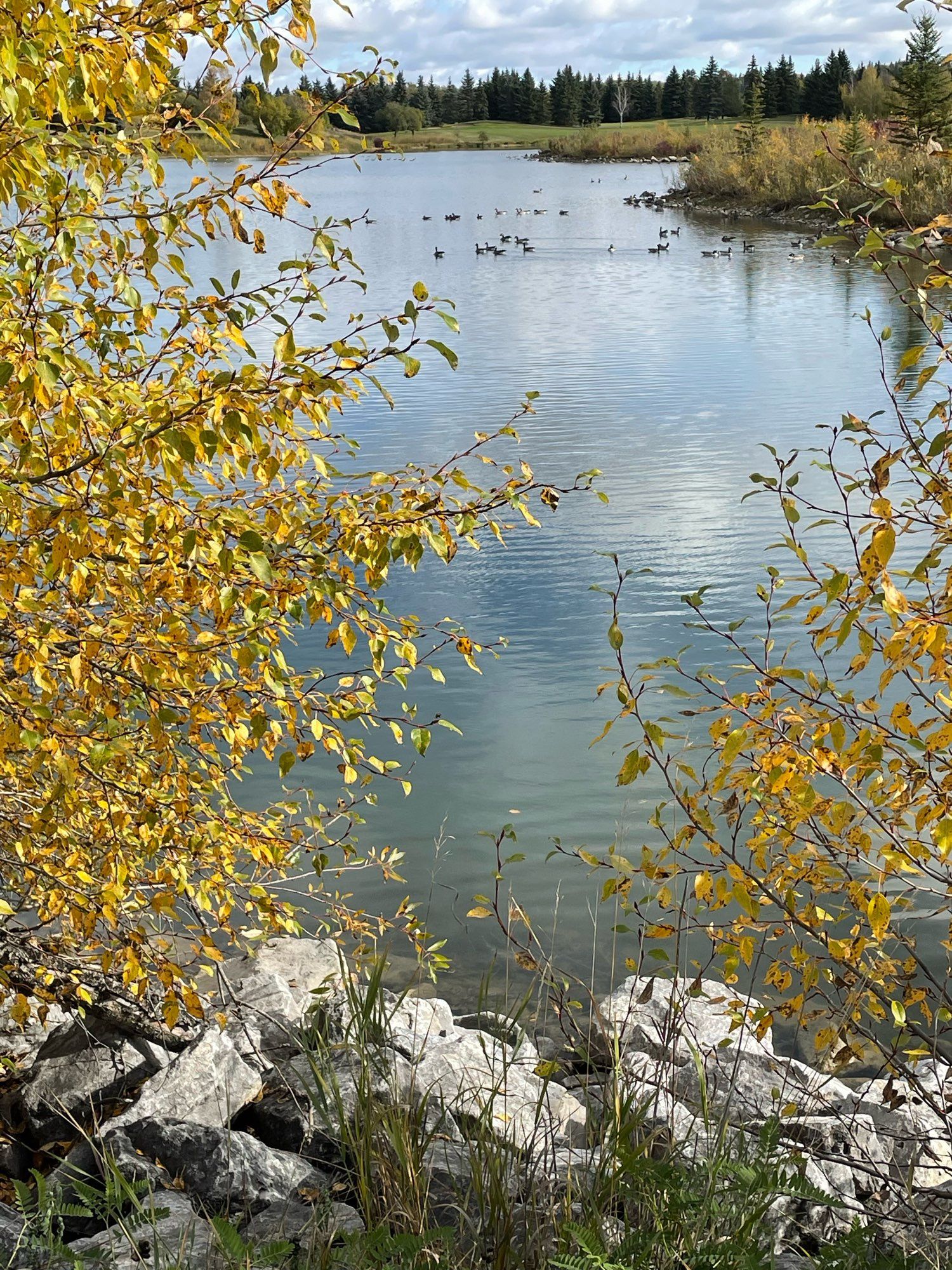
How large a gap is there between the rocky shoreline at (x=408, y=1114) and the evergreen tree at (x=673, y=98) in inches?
4725

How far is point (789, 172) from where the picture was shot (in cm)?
4428

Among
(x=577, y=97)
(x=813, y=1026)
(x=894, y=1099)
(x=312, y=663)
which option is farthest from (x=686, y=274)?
(x=577, y=97)

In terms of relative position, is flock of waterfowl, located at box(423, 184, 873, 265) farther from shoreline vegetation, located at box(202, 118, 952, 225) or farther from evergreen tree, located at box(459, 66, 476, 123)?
evergreen tree, located at box(459, 66, 476, 123)

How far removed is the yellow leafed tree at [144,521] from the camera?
2979 millimetres

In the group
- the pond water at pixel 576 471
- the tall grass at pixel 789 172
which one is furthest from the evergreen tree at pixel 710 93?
the pond water at pixel 576 471

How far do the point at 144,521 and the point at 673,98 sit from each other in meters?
124

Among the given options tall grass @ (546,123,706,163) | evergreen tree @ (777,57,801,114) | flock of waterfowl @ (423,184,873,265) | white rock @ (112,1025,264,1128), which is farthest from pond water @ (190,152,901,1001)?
evergreen tree @ (777,57,801,114)

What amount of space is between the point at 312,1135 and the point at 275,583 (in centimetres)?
186

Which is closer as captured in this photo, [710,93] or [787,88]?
[787,88]

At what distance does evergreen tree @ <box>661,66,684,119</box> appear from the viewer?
112312mm

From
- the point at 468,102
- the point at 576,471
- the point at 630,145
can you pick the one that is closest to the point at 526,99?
the point at 468,102

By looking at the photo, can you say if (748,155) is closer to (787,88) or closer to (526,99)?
(787,88)

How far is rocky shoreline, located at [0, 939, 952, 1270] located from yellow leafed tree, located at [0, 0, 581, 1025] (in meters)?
0.51

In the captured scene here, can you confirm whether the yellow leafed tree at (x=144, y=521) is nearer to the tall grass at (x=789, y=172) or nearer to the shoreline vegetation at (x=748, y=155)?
the shoreline vegetation at (x=748, y=155)
